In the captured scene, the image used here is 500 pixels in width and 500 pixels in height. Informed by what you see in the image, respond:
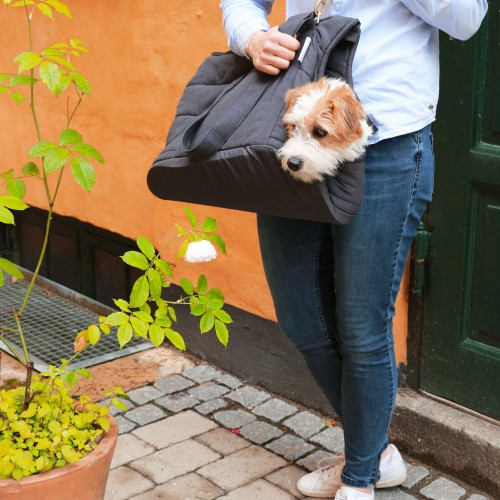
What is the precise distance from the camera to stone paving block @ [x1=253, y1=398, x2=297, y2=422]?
383 centimetres

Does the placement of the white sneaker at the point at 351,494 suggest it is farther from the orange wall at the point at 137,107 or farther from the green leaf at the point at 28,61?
the green leaf at the point at 28,61

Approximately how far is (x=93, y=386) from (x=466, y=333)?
1.76 m

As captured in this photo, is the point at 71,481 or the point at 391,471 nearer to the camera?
the point at 71,481

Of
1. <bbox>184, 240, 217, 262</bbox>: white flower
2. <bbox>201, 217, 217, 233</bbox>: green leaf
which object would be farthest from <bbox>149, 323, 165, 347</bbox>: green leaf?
<bbox>201, 217, 217, 233</bbox>: green leaf

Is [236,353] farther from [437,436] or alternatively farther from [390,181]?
[390,181]

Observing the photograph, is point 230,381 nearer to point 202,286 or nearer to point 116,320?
point 202,286

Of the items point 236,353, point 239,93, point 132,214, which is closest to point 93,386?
point 236,353

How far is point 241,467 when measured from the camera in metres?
3.42

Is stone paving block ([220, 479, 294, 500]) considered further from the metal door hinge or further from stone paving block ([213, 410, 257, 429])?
the metal door hinge

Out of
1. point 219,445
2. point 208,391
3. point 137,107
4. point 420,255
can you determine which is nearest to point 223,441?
point 219,445

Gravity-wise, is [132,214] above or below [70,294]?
above

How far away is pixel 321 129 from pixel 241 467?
1655 millimetres

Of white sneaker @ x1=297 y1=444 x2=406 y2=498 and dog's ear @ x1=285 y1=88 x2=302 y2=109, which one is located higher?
dog's ear @ x1=285 y1=88 x2=302 y2=109

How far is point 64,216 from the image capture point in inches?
211
